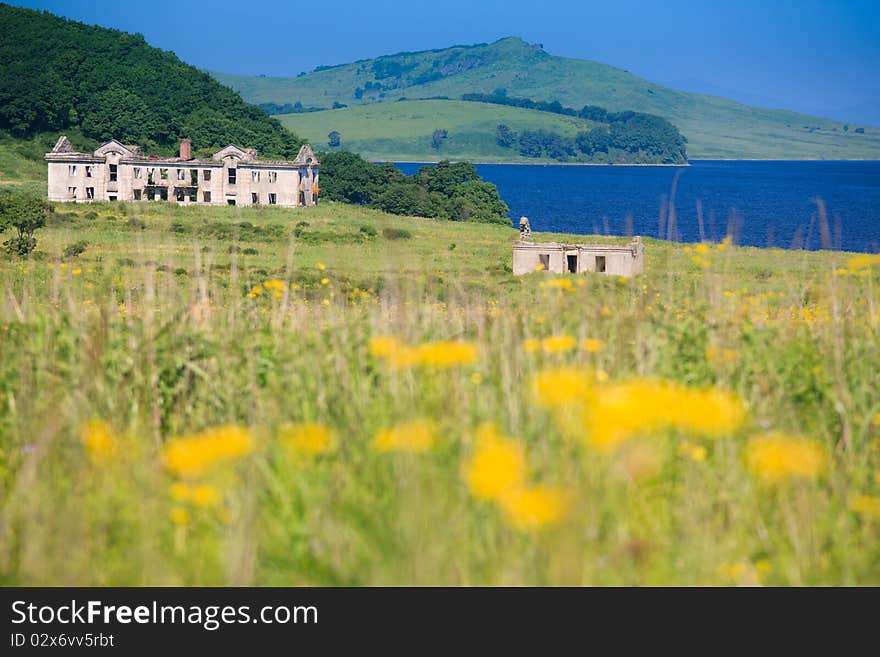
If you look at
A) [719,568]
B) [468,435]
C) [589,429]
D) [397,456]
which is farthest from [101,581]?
[719,568]

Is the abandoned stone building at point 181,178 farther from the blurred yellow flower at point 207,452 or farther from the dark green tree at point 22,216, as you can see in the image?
the blurred yellow flower at point 207,452

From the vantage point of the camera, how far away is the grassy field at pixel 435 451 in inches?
183

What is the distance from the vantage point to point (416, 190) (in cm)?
10812

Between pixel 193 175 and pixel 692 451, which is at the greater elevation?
pixel 193 175

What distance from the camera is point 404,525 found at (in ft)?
15.1

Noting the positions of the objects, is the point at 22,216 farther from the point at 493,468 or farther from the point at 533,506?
the point at 533,506

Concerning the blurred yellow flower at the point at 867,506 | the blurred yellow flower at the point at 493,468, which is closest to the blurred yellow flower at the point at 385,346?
the blurred yellow flower at the point at 493,468

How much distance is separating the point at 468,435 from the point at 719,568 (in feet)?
4.29

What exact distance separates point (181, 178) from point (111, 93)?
151 feet

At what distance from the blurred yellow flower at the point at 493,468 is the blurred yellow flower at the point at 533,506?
0.16 feet

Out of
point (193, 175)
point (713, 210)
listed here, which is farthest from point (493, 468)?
point (713, 210)

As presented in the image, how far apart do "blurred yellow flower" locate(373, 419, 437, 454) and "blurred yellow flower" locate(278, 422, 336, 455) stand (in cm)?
28

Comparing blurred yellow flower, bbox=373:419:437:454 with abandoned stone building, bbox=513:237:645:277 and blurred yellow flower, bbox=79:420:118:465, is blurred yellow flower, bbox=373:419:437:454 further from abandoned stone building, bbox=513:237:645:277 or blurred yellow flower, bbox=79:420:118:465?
abandoned stone building, bbox=513:237:645:277


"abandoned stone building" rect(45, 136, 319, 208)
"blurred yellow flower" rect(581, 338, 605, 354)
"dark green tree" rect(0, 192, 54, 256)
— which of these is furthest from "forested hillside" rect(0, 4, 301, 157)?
"blurred yellow flower" rect(581, 338, 605, 354)
